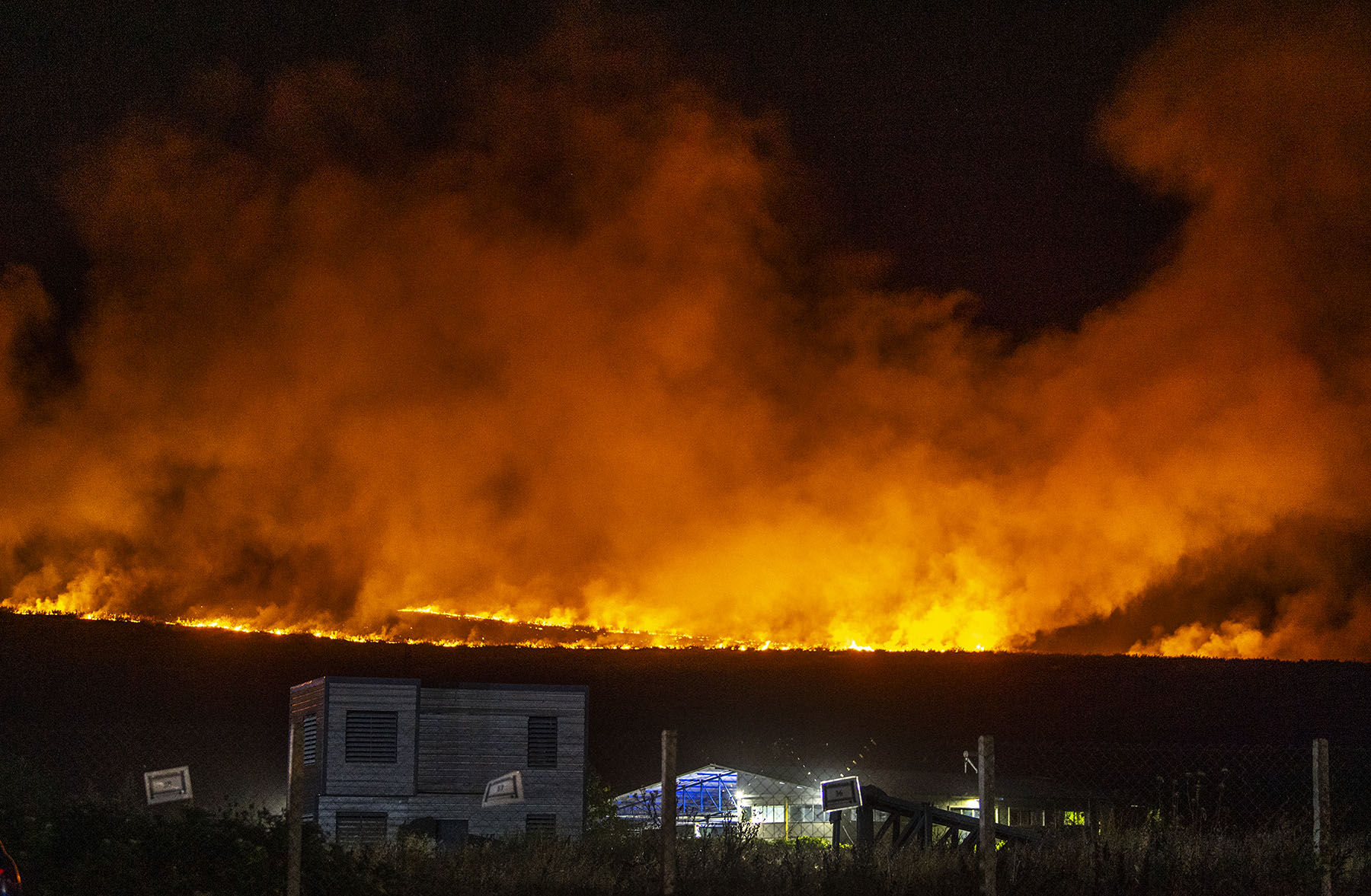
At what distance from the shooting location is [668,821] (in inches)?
385

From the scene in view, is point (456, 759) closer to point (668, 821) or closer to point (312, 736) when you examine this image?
point (312, 736)

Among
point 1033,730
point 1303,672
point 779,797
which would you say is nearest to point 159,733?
point 779,797

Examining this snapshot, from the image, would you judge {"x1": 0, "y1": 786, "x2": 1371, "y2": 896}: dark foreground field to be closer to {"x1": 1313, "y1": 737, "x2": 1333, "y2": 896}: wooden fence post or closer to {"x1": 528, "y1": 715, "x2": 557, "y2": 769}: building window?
{"x1": 1313, "y1": 737, "x2": 1333, "y2": 896}: wooden fence post

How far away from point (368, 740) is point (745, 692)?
973 inches

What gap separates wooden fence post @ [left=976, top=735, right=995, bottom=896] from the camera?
9.78 meters

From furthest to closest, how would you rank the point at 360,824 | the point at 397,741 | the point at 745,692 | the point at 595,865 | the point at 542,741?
the point at 745,692 < the point at 542,741 < the point at 360,824 < the point at 397,741 < the point at 595,865

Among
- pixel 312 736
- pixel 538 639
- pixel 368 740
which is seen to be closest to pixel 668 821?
pixel 368 740

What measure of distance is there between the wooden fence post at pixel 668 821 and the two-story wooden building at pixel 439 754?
360 inches

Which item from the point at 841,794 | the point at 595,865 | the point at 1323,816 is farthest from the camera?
the point at 595,865

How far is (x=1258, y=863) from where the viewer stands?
1190 cm

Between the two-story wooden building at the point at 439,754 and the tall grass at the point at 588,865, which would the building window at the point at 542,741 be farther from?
the tall grass at the point at 588,865

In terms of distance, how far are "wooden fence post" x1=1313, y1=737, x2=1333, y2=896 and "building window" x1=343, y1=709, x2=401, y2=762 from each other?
11132 millimetres

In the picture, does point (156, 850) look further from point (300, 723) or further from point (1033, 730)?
point (1033, 730)

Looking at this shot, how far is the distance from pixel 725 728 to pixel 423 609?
13207mm
